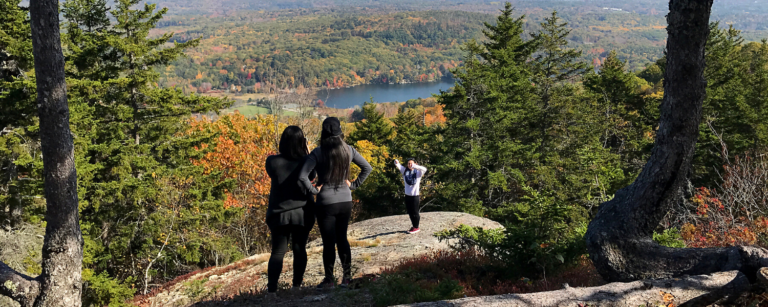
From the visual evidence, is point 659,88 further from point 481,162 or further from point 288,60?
point 288,60

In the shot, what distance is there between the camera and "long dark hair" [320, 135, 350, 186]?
4.65m

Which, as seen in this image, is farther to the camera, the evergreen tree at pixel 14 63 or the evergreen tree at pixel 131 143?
the evergreen tree at pixel 131 143

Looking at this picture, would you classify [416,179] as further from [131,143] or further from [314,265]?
[131,143]

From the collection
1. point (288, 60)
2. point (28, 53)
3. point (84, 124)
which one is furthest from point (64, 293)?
point (288, 60)

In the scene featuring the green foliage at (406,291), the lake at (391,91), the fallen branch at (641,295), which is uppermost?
the fallen branch at (641,295)

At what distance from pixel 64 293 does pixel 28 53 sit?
11375mm

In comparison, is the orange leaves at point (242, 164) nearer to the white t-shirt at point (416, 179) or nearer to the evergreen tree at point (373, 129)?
the evergreen tree at point (373, 129)

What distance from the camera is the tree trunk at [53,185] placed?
Answer: 390 cm

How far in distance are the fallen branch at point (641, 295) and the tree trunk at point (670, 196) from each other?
282 millimetres

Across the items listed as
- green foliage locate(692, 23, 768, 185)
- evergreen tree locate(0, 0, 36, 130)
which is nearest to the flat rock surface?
evergreen tree locate(0, 0, 36, 130)

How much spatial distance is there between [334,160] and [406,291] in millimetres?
1593

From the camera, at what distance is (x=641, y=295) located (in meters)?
3.50

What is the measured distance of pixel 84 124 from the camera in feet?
40.6

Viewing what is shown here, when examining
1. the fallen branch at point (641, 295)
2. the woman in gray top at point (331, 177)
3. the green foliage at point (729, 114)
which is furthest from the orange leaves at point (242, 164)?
the green foliage at point (729, 114)
